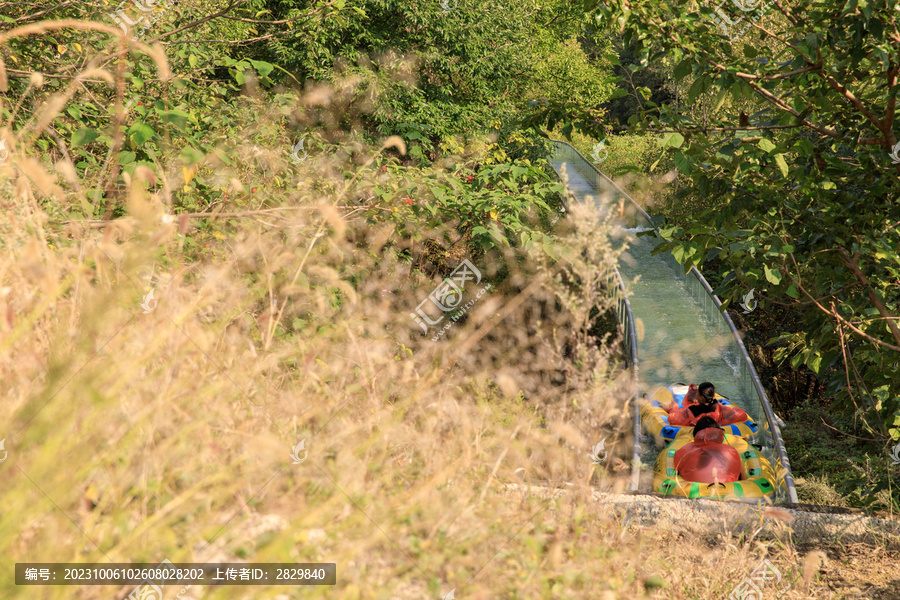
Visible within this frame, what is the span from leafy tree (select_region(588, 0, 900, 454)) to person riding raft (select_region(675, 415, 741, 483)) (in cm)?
263

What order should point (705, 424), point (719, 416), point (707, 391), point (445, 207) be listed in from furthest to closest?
1. point (719, 416)
2. point (707, 391)
3. point (705, 424)
4. point (445, 207)

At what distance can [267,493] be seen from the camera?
2.11m

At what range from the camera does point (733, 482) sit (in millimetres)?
6809

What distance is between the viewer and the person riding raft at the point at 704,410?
28.1ft

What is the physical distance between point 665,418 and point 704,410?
669mm

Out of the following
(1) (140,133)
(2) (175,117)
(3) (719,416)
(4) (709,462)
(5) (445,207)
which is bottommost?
(3) (719,416)

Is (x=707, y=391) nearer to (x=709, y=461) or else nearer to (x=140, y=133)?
(x=709, y=461)

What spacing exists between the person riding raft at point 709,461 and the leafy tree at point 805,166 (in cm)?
263

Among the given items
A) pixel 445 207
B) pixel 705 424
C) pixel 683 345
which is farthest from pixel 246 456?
pixel 683 345

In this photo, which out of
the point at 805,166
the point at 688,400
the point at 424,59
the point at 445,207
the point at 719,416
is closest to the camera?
the point at 805,166

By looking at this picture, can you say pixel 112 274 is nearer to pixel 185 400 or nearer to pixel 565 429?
pixel 185 400

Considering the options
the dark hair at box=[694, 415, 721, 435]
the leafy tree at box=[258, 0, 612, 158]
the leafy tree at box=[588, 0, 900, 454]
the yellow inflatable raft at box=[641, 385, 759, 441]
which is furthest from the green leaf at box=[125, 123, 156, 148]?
the leafy tree at box=[258, 0, 612, 158]

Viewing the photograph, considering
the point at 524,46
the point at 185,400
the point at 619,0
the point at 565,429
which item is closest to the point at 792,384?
the point at 524,46
